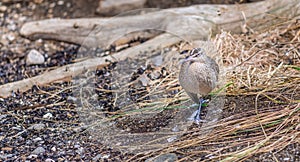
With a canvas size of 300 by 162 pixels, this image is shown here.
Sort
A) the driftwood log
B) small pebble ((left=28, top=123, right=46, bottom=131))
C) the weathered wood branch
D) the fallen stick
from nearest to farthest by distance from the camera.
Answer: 1. small pebble ((left=28, top=123, right=46, bottom=131))
2. the fallen stick
3. the driftwood log
4. the weathered wood branch

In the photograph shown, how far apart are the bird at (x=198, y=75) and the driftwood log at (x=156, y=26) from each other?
3.98 ft

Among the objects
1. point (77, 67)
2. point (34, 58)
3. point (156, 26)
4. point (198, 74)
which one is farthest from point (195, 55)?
point (34, 58)

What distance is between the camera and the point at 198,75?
373 cm

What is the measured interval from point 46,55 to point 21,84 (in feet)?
2.43

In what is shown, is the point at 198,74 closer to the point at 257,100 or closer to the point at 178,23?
the point at 257,100

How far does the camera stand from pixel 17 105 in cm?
443

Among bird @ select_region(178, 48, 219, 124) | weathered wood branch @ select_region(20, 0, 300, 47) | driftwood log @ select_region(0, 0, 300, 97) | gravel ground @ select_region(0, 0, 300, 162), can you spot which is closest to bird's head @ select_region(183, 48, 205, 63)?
bird @ select_region(178, 48, 219, 124)

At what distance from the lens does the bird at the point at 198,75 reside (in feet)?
12.2

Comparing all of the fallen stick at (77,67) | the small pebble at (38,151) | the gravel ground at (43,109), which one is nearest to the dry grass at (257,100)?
the gravel ground at (43,109)

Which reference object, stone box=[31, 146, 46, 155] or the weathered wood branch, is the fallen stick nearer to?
the weathered wood branch

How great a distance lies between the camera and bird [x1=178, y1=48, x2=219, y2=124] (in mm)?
3721

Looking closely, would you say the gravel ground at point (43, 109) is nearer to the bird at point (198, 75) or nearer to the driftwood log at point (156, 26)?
the driftwood log at point (156, 26)

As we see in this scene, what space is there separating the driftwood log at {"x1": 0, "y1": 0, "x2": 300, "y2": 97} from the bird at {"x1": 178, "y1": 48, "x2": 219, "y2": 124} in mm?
1212

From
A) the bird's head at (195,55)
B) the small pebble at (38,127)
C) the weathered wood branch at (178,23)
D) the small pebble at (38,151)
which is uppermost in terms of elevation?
the weathered wood branch at (178,23)
